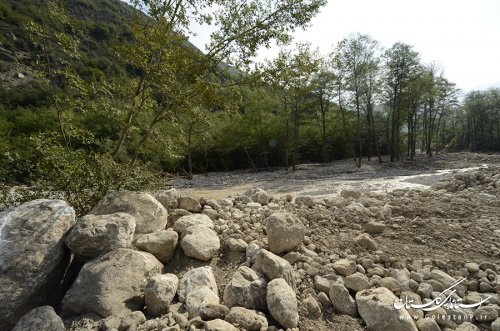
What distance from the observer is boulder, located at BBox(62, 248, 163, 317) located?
2.57 meters

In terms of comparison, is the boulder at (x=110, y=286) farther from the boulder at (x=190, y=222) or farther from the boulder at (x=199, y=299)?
the boulder at (x=190, y=222)

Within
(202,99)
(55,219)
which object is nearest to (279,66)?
(202,99)

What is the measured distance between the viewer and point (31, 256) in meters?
2.71

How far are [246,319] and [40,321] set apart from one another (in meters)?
1.86

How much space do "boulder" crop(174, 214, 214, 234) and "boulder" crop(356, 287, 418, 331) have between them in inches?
87.6

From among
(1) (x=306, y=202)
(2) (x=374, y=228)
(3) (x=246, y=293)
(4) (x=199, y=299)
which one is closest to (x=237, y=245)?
(3) (x=246, y=293)

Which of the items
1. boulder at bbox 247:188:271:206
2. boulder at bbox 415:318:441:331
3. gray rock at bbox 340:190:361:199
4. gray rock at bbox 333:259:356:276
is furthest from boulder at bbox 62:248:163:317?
gray rock at bbox 340:190:361:199

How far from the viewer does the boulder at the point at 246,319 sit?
2.33 metres

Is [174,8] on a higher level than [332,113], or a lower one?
lower

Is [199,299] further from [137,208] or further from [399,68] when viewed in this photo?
[399,68]

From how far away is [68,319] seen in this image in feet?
8.45

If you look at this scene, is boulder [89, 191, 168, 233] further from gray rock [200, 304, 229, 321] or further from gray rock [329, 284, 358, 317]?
gray rock [329, 284, 358, 317]

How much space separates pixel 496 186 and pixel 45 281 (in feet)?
32.0

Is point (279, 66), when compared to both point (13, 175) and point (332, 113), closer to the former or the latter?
point (13, 175)
